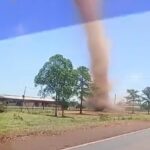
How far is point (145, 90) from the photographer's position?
421 ft

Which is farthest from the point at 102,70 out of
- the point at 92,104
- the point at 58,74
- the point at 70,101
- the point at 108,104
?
the point at 108,104

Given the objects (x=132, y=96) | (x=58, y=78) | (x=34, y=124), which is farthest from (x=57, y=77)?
(x=132, y=96)

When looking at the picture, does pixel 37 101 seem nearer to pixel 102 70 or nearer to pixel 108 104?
pixel 108 104

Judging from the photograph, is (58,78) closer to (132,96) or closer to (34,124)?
(34,124)

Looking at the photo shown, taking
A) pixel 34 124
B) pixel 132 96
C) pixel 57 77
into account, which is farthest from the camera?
pixel 132 96

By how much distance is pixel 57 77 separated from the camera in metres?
64.8

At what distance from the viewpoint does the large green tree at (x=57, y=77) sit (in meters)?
64.6

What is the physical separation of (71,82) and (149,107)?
65.4 metres

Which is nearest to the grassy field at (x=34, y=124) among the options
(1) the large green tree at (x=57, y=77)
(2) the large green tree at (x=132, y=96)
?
(1) the large green tree at (x=57, y=77)

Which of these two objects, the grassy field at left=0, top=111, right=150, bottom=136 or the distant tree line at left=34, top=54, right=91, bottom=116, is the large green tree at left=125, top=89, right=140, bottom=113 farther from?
the grassy field at left=0, top=111, right=150, bottom=136

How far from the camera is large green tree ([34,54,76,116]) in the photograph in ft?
212

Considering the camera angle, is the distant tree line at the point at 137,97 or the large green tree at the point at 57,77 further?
the distant tree line at the point at 137,97

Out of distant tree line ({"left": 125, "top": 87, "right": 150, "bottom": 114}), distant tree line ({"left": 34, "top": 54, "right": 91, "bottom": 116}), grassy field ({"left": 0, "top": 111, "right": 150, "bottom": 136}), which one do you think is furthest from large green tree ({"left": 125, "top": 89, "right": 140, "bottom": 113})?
grassy field ({"left": 0, "top": 111, "right": 150, "bottom": 136})

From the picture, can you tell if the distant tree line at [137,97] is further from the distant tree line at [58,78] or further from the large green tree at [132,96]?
the distant tree line at [58,78]
